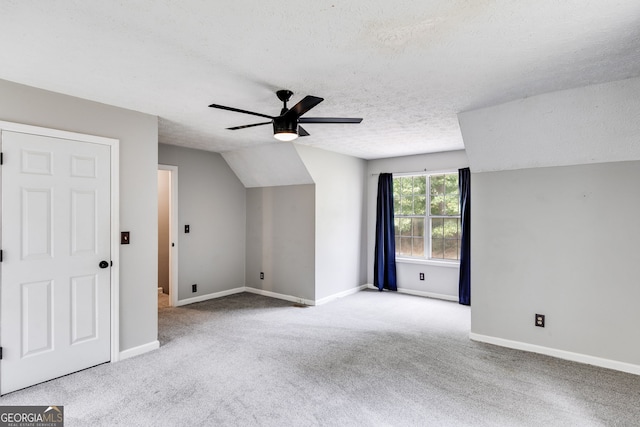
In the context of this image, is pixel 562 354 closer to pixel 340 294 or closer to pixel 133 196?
pixel 340 294

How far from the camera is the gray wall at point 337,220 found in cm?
520

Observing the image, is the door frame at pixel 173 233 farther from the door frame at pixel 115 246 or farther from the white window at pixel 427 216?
the white window at pixel 427 216

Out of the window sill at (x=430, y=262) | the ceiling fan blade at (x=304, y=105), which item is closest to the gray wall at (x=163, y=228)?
the ceiling fan blade at (x=304, y=105)

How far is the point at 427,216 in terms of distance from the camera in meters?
5.77

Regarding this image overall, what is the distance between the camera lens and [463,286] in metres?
5.20

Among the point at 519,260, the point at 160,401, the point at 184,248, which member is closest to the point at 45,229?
the point at 160,401

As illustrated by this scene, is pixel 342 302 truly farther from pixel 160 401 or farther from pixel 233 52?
pixel 233 52

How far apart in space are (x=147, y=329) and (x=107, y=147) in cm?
Result: 181

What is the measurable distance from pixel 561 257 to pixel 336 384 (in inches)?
98.6

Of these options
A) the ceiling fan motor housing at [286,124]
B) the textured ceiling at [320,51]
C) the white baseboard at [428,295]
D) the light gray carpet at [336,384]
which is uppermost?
the textured ceiling at [320,51]

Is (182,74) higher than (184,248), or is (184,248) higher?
(182,74)

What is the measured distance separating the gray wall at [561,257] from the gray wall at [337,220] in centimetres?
224

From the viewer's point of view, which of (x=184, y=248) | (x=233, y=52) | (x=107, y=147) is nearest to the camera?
(x=233, y=52)

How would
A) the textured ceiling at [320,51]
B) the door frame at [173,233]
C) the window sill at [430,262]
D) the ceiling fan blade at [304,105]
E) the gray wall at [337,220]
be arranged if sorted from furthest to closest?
the window sill at [430,262] < the gray wall at [337,220] < the door frame at [173,233] < the ceiling fan blade at [304,105] < the textured ceiling at [320,51]
